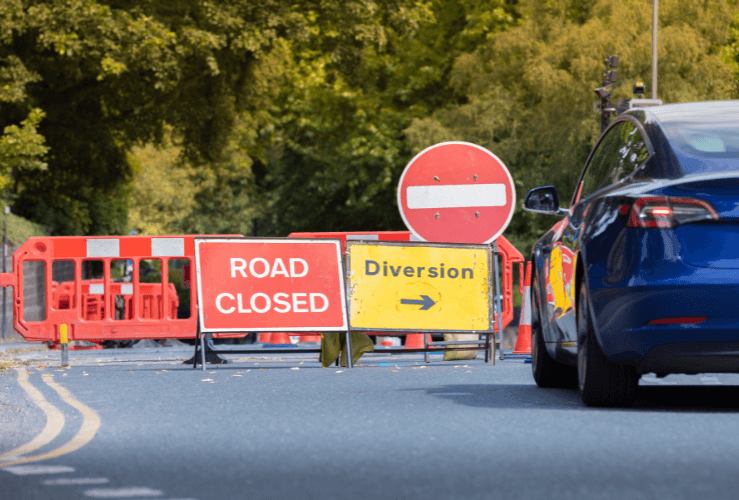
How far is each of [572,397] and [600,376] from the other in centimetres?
105

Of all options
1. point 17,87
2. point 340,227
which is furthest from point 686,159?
point 340,227

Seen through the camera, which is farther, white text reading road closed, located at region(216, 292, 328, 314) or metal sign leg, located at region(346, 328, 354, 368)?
white text reading road closed, located at region(216, 292, 328, 314)

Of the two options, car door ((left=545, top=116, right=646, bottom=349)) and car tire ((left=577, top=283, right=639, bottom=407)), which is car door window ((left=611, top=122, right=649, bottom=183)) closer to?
car door ((left=545, top=116, right=646, bottom=349))

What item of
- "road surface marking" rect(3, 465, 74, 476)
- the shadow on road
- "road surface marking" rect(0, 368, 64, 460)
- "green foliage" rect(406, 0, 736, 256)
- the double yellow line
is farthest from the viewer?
"green foliage" rect(406, 0, 736, 256)

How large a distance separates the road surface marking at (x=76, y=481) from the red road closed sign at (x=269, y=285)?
626 cm

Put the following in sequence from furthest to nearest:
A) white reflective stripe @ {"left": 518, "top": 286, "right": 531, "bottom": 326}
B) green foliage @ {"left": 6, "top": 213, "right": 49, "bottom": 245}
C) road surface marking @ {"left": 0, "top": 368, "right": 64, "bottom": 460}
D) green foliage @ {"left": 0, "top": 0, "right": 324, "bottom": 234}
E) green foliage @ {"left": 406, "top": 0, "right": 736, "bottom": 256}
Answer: green foliage @ {"left": 406, "top": 0, "right": 736, "bottom": 256}, green foliage @ {"left": 0, "top": 0, "right": 324, "bottom": 234}, green foliage @ {"left": 6, "top": 213, "right": 49, "bottom": 245}, white reflective stripe @ {"left": 518, "top": 286, "right": 531, "bottom": 326}, road surface marking @ {"left": 0, "top": 368, "right": 64, "bottom": 460}

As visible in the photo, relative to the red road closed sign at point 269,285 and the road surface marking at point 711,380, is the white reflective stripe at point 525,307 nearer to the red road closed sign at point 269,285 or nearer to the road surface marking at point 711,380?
the red road closed sign at point 269,285

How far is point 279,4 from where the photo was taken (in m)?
27.6

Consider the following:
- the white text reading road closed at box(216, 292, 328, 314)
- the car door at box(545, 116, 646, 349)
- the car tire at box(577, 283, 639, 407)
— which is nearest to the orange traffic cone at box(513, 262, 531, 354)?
the white text reading road closed at box(216, 292, 328, 314)

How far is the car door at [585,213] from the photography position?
25.0 ft

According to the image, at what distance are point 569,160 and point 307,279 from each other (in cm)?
2314

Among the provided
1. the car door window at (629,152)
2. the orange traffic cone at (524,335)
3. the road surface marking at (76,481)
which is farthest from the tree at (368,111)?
the road surface marking at (76,481)

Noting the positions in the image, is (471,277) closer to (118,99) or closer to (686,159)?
(686,159)

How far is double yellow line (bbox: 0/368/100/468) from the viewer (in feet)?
20.5
